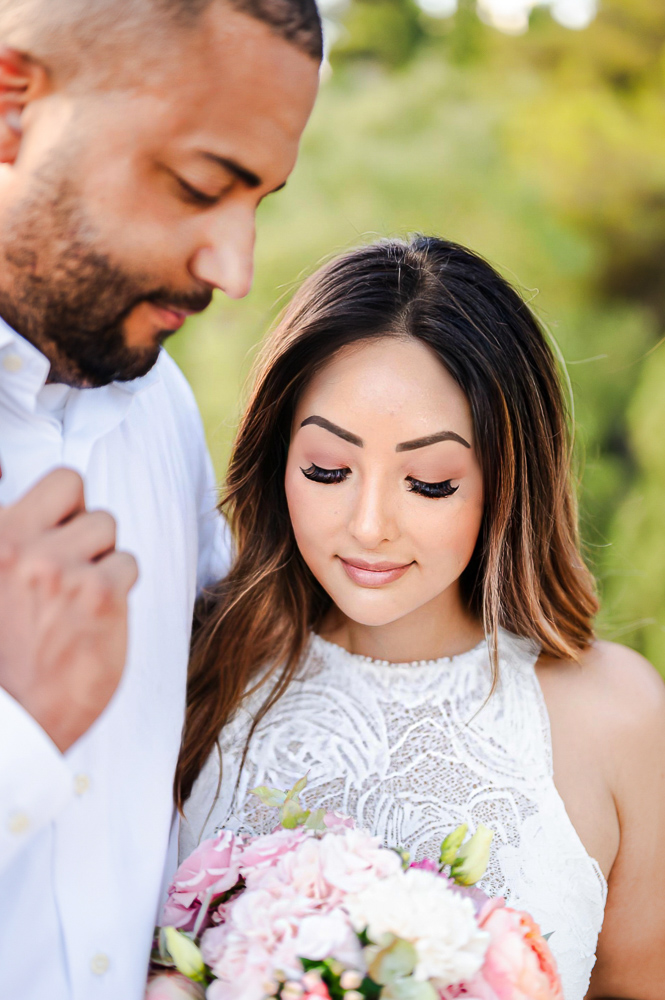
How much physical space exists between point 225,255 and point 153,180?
118 millimetres

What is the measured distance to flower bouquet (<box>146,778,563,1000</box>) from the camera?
1.15m

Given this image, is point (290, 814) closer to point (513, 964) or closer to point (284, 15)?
point (513, 964)

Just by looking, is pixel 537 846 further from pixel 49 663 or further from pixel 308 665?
pixel 49 663

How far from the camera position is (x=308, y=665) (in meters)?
1.96

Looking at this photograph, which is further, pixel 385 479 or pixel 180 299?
pixel 385 479

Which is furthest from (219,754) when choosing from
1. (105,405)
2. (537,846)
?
(105,405)

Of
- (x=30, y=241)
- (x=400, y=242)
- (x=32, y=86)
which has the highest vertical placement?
(x=400, y=242)

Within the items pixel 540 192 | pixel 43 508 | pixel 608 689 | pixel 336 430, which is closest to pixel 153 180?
pixel 43 508

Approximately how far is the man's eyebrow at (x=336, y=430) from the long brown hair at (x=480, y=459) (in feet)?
0.47

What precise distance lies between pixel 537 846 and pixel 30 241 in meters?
1.32

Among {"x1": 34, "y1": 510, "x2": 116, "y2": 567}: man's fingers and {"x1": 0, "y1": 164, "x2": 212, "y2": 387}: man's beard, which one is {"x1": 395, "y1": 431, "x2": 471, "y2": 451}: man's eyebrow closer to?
{"x1": 0, "y1": 164, "x2": 212, "y2": 387}: man's beard

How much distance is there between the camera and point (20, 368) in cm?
122

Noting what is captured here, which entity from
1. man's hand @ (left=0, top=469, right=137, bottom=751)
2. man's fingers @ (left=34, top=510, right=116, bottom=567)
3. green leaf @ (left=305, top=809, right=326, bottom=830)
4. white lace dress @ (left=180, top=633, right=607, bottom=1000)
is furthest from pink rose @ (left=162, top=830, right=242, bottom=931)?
man's fingers @ (left=34, top=510, right=116, bottom=567)

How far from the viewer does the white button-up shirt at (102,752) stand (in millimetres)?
1198
